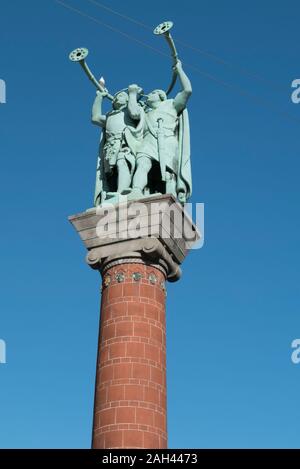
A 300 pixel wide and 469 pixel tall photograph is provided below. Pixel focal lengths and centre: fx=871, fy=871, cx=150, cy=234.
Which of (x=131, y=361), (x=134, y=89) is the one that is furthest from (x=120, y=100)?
(x=131, y=361)

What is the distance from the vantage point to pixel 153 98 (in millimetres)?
22188

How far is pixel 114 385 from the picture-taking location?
56.8 feet

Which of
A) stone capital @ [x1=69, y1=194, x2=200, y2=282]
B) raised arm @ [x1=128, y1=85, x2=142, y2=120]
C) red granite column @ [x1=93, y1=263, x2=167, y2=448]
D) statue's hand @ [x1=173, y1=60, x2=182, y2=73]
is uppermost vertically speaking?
statue's hand @ [x1=173, y1=60, x2=182, y2=73]

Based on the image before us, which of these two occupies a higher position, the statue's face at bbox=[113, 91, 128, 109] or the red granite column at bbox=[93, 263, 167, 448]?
the statue's face at bbox=[113, 91, 128, 109]

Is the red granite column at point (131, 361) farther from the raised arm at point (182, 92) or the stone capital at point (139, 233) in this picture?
the raised arm at point (182, 92)

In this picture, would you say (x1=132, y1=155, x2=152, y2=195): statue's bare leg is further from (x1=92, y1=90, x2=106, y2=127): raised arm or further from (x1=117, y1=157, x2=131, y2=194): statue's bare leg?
(x1=92, y1=90, x2=106, y2=127): raised arm

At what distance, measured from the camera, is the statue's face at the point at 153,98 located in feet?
72.6

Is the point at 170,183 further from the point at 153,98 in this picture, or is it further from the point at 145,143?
the point at 153,98

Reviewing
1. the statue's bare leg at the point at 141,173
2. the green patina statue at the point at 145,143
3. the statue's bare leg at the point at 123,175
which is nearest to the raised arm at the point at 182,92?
the green patina statue at the point at 145,143

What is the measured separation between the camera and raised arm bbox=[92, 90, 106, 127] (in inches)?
877

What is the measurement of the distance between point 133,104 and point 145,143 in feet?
3.82

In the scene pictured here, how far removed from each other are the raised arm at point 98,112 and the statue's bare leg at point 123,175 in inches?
67.9

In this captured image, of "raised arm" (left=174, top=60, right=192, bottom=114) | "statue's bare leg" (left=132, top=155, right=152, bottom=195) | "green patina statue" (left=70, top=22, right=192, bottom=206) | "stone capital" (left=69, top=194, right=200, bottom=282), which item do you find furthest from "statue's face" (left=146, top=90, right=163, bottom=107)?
"stone capital" (left=69, top=194, right=200, bottom=282)
